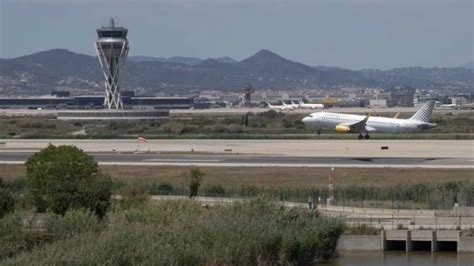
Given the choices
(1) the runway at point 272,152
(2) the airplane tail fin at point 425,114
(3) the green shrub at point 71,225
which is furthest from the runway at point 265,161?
(3) the green shrub at point 71,225

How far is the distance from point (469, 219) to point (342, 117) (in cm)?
8261

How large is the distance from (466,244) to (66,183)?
21.7m

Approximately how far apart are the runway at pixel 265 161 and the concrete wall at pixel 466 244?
106ft

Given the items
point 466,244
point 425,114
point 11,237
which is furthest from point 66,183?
point 425,114

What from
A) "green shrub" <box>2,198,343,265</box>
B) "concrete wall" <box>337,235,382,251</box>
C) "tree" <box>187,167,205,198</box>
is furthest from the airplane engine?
"green shrub" <box>2,198,343,265</box>

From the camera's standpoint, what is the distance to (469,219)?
6931cm

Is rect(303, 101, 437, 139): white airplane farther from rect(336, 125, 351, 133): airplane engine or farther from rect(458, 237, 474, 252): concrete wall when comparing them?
rect(458, 237, 474, 252): concrete wall

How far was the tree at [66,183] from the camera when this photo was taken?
62.8m

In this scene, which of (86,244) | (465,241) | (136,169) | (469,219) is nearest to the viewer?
(86,244)

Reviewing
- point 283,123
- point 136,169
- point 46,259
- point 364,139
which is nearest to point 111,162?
point 136,169

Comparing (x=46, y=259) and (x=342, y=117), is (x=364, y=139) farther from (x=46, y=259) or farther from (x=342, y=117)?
(x=46, y=259)

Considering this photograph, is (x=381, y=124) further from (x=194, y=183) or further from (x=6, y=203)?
(x=6, y=203)

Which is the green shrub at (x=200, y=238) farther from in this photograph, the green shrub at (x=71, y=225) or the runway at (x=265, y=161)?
the runway at (x=265, y=161)

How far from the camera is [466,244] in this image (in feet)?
211
